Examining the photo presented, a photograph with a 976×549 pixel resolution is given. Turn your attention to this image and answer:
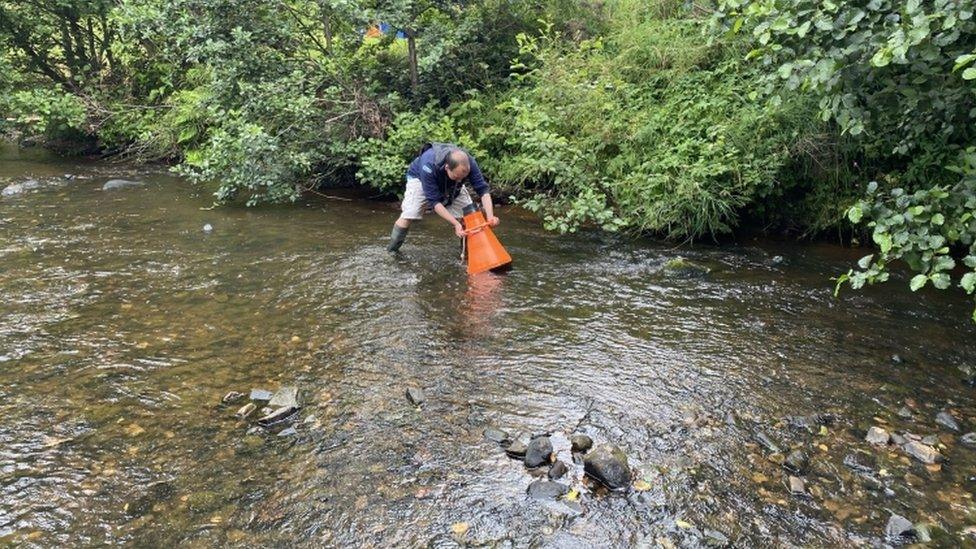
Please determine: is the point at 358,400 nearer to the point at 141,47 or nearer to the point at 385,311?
the point at 385,311

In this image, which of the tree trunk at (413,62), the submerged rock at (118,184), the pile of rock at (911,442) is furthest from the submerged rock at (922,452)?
the submerged rock at (118,184)

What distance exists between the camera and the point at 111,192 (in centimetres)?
1233

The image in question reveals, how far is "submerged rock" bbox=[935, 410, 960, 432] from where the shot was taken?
4437mm

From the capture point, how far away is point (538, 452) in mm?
4043

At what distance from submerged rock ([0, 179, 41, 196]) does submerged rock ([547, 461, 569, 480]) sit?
12561 mm

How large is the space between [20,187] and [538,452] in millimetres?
12885

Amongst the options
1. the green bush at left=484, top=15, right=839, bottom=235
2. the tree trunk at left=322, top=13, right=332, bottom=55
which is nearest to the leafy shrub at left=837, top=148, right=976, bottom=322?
the green bush at left=484, top=15, right=839, bottom=235

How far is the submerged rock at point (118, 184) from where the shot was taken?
498 inches

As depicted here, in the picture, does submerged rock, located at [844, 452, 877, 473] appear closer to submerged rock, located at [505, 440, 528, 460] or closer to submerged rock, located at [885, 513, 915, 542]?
submerged rock, located at [885, 513, 915, 542]

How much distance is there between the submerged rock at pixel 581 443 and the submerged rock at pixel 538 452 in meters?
0.16

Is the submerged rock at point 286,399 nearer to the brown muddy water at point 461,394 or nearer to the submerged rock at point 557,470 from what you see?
the brown muddy water at point 461,394

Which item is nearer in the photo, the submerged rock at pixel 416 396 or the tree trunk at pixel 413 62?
the submerged rock at pixel 416 396

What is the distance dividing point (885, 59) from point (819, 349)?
9.72 ft

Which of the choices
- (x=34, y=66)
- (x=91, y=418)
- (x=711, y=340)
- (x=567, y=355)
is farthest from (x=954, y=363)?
(x=34, y=66)
